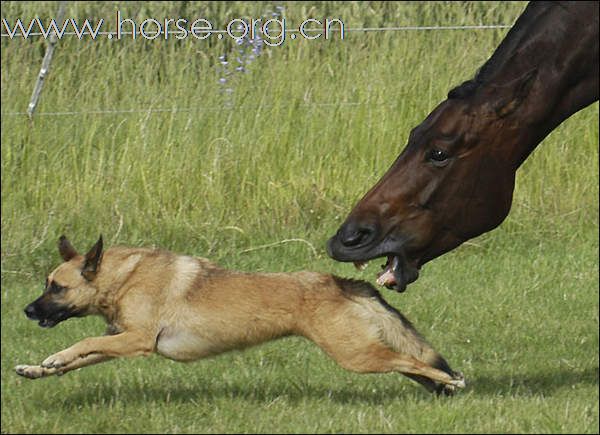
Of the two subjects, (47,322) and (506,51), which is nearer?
(506,51)

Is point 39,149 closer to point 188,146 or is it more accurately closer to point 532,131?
point 188,146

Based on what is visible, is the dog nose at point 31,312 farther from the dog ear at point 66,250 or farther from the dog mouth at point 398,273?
the dog mouth at point 398,273

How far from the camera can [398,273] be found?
2555mm

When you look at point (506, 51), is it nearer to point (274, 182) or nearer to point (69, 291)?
point (69, 291)

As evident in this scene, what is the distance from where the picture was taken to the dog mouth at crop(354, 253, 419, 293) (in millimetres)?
2532

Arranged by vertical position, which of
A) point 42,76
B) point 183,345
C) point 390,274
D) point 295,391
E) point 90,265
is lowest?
point 295,391

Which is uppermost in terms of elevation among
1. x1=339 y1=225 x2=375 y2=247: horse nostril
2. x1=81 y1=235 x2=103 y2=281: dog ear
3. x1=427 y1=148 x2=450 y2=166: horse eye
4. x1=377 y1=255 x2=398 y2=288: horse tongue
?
x1=427 y1=148 x2=450 y2=166: horse eye

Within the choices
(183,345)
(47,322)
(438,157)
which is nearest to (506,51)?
(438,157)

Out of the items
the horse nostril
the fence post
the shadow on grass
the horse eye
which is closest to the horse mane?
the horse eye

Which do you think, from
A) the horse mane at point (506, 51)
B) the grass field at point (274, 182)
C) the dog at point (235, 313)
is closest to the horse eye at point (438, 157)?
the horse mane at point (506, 51)

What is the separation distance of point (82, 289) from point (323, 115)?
3.17 m

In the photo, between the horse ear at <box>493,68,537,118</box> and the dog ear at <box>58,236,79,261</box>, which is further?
the dog ear at <box>58,236,79,261</box>

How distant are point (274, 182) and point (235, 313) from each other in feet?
8.95

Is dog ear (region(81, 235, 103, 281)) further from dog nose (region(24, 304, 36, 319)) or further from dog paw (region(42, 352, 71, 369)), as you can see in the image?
dog paw (region(42, 352, 71, 369))
